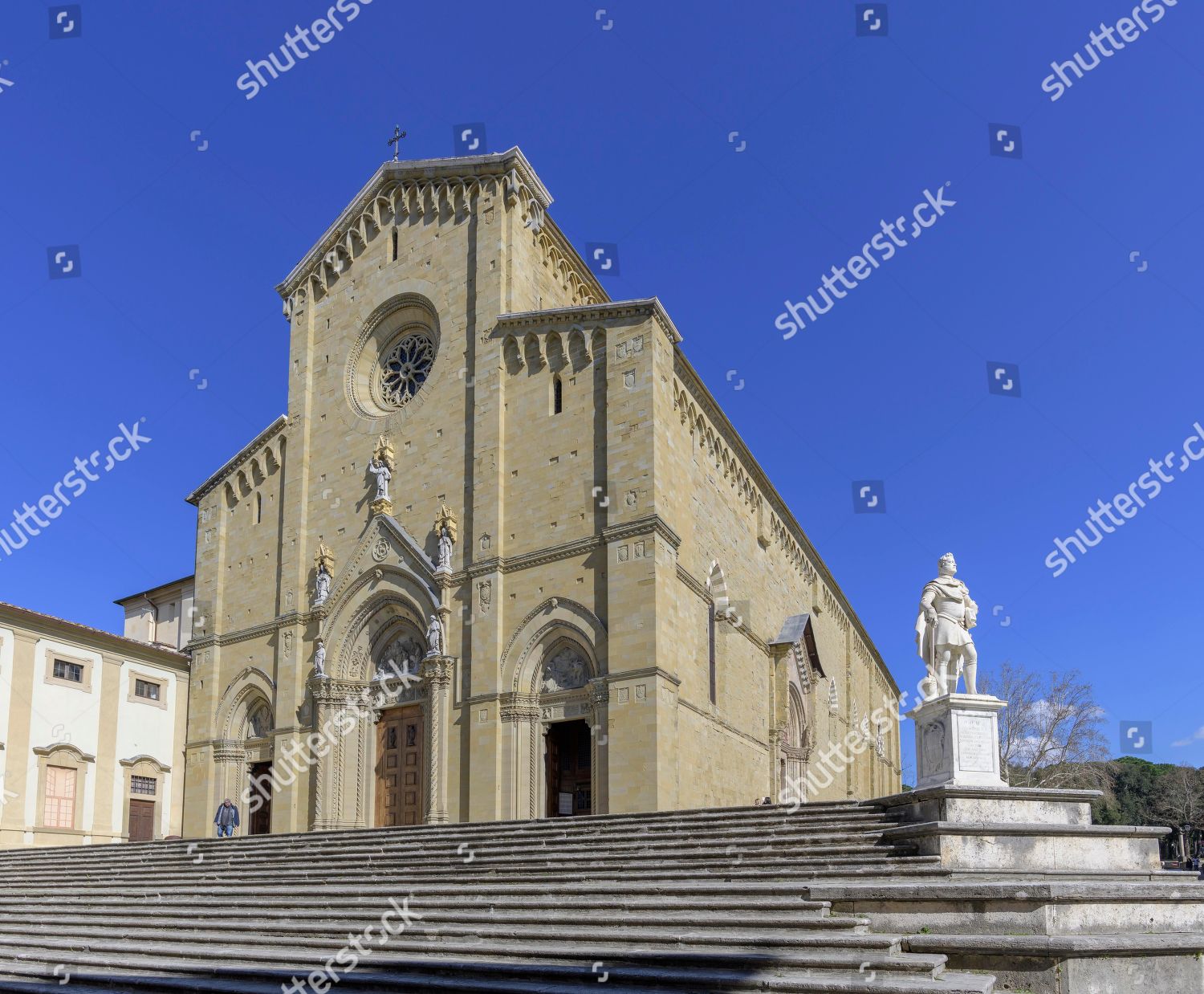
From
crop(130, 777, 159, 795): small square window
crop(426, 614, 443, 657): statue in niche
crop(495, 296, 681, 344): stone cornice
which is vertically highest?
crop(495, 296, 681, 344): stone cornice

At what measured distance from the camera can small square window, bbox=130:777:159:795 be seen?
105 feet

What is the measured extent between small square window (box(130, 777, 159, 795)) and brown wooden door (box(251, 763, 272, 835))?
3.74 meters

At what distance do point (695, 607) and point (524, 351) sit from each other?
7690 mm

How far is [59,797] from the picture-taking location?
3006 cm

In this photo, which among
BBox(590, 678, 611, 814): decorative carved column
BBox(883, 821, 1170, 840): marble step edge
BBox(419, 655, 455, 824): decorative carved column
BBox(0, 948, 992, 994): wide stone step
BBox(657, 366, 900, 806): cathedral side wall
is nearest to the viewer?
BBox(0, 948, 992, 994): wide stone step

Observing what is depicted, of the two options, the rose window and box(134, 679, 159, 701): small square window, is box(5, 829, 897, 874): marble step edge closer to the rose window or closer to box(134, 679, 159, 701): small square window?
box(134, 679, 159, 701): small square window

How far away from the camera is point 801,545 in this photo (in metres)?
43.3

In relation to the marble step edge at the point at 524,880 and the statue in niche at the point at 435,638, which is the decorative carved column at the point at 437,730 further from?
the marble step edge at the point at 524,880

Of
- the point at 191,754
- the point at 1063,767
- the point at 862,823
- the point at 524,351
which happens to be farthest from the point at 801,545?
the point at 862,823

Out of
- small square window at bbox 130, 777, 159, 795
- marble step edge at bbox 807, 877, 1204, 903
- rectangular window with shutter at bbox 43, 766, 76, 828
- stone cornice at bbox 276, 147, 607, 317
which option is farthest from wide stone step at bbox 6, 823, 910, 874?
stone cornice at bbox 276, 147, 607, 317

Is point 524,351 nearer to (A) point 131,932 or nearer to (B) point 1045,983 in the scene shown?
(A) point 131,932

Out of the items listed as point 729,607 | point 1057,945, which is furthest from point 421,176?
point 1057,945

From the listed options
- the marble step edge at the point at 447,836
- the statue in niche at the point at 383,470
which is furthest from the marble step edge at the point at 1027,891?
the statue in niche at the point at 383,470

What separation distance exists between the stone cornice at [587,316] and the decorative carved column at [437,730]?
8.47m
